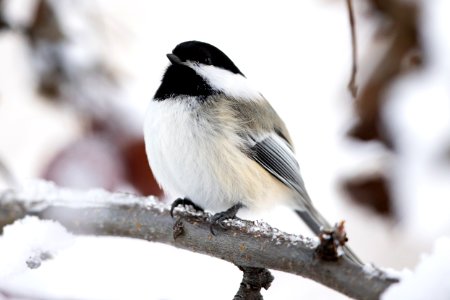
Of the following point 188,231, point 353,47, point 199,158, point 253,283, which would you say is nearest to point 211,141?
point 199,158

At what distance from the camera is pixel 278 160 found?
1.46 m

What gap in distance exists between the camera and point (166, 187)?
1.45m

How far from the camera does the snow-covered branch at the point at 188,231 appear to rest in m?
0.82

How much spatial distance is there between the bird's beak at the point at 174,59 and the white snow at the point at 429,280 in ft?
2.55

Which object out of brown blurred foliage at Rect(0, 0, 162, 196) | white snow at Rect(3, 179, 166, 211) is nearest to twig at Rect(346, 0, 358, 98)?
white snow at Rect(3, 179, 166, 211)

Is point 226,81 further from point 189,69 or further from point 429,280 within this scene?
point 429,280

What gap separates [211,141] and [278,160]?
20cm

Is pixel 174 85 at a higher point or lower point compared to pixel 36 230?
higher

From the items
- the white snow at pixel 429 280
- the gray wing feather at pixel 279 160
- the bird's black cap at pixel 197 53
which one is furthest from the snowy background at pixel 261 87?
the bird's black cap at pixel 197 53

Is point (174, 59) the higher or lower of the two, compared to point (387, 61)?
higher

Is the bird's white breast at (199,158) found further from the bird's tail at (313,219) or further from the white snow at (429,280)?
the white snow at (429,280)

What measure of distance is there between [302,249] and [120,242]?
74 centimetres

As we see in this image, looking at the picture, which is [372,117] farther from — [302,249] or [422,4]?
[302,249]

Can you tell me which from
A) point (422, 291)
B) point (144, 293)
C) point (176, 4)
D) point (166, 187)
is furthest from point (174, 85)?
point (176, 4)
